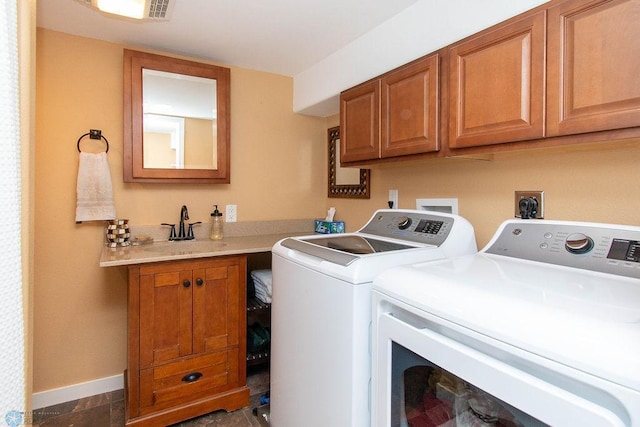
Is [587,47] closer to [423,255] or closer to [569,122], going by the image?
[569,122]

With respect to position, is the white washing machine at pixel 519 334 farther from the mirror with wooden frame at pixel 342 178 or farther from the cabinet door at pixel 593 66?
the mirror with wooden frame at pixel 342 178

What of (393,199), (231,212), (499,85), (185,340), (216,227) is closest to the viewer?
(499,85)

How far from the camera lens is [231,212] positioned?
252 centimetres

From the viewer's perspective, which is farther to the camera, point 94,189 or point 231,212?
point 231,212

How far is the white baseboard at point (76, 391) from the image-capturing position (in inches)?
78.2

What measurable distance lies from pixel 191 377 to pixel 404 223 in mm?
1440

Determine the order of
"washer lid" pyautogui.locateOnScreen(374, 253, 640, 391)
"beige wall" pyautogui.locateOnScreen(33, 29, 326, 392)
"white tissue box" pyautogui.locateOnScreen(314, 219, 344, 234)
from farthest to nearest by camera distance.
A: "white tissue box" pyautogui.locateOnScreen(314, 219, 344, 234) < "beige wall" pyautogui.locateOnScreen(33, 29, 326, 392) < "washer lid" pyautogui.locateOnScreen(374, 253, 640, 391)

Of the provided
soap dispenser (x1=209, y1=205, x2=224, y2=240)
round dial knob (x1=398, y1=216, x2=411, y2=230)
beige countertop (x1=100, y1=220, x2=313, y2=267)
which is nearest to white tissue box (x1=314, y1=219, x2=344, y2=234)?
beige countertop (x1=100, y1=220, x2=313, y2=267)

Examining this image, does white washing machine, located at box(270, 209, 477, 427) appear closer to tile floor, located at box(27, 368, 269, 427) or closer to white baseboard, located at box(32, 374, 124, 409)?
tile floor, located at box(27, 368, 269, 427)

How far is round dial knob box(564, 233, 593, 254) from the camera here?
108 cm

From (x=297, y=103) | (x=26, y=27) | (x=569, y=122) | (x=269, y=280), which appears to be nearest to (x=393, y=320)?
(x=569, y=122)

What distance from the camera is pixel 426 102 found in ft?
5.10

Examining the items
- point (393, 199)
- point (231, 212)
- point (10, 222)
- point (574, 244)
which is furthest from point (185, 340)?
point (574, 244)

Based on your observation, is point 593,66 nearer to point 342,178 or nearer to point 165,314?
point 342,178
